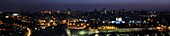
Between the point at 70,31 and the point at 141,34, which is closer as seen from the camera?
the point at 141,34

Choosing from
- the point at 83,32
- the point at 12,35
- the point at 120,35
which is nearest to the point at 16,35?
the point at 12,35

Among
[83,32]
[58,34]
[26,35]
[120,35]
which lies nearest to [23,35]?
[26,35]

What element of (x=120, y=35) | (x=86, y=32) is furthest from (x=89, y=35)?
(x=120, y=35)

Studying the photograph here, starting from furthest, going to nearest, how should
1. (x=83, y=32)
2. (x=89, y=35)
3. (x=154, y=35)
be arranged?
(x=83, y=32) < (x=89, y=35) < (x=154, y=35)

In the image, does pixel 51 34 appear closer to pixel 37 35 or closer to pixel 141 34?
pixel 37 35

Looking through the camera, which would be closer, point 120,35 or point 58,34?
point 120,35

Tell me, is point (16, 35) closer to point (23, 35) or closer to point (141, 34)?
point (23, 35)

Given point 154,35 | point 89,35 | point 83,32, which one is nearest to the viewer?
point 154,35
